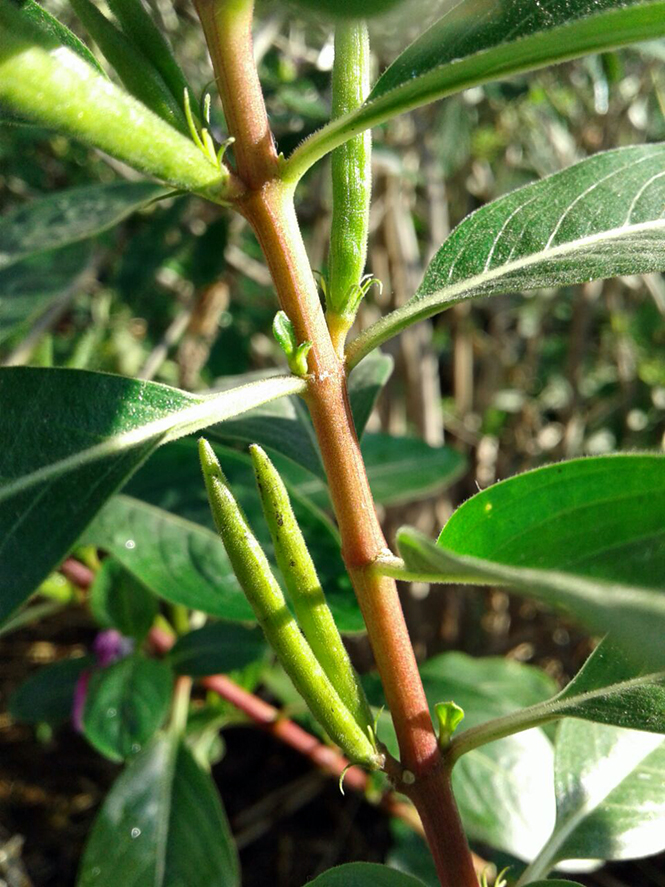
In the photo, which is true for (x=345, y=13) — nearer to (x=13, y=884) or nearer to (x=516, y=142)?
(x=13, y=884)

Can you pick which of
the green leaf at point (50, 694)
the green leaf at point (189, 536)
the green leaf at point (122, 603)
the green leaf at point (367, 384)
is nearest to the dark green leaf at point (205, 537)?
the green leaf at point (189, 536)

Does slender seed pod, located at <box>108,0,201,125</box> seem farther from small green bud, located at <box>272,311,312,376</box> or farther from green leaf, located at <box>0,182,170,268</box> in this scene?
green leaf, located at <box>0,182,170,268</box>

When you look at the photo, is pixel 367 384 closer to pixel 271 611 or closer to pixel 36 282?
pixel 271 611

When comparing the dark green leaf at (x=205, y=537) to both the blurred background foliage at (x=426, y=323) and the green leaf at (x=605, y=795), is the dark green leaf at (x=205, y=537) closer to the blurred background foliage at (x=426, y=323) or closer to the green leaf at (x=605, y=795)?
the green leaf at (x=605, y=795)

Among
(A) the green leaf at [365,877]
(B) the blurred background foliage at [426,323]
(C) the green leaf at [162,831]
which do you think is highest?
(B) the blurred background foliage at [426,323]

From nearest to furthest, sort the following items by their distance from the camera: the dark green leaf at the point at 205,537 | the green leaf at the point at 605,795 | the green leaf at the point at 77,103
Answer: the green leaf at the point at 77,103
the green leaf at the point at 605,795
the dark green leaf at the point at 205,537

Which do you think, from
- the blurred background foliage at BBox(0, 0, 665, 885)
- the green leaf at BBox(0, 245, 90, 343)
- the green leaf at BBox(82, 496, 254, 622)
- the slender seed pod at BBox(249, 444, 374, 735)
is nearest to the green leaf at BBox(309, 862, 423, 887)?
the slender seed pod at BBox(249, 444, 374, 735)

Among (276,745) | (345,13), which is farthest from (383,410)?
(345,13)
